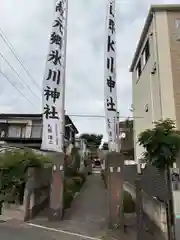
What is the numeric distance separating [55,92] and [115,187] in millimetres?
4614

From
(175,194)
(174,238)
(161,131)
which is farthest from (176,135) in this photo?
(174,238)

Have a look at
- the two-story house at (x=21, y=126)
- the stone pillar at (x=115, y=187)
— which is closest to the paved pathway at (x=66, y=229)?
the stone pillar at (x=115, y=187)

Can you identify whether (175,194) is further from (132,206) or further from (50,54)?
(50,54)

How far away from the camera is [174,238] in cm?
497

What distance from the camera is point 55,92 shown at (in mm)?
10320

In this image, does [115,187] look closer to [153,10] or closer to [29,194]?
[29,194]

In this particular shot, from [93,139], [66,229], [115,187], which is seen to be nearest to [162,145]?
[115,187]

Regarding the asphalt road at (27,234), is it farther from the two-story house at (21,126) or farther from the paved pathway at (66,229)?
the two-story house at (21,126)

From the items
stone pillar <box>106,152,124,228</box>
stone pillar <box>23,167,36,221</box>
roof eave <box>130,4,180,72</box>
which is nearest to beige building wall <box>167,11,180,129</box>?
roof eave <box>130,4,180,72</box>

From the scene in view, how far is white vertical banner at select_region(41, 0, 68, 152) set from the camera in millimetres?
10047

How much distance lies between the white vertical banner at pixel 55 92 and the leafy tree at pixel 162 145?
16.2ft

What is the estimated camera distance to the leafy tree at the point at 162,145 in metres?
5.55

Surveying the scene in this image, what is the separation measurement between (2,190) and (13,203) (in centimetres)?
70

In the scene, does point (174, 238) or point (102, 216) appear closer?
point (174, 238)
